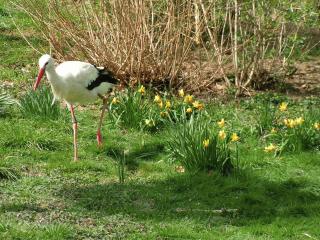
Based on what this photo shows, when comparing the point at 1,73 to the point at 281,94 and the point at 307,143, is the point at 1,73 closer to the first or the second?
the point at 281,94

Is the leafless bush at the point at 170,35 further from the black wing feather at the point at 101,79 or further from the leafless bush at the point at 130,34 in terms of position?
the black wing feather at the point at 101,79

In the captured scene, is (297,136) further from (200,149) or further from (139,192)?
(139,192)

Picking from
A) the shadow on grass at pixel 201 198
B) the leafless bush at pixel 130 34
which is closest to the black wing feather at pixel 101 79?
the leafless bush at pixel 130 34

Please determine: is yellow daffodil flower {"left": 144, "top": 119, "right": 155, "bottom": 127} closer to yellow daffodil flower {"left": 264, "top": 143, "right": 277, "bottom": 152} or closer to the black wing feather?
the black wing feather

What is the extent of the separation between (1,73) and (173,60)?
2575mm

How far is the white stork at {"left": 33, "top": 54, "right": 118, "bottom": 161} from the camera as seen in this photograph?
7602 millimetres

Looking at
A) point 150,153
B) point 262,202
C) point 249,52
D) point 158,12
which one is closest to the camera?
point 262,202

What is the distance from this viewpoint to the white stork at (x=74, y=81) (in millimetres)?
7602

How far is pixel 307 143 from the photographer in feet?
25.7

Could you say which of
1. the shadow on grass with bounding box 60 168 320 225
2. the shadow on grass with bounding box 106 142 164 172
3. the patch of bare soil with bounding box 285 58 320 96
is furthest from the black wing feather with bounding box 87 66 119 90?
the patch of bare soil with bounding box 285 58 320 96

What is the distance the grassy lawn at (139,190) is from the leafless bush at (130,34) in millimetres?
1180

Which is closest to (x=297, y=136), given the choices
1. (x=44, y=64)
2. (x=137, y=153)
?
(x=137, y=153)

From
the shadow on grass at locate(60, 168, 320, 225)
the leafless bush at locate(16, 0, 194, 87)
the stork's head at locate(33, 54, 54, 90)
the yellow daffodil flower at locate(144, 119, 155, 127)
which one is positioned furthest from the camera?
the leafless bush at locate(16, 0, 194, 87)

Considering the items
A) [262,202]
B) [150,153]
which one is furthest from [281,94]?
[262,202]
